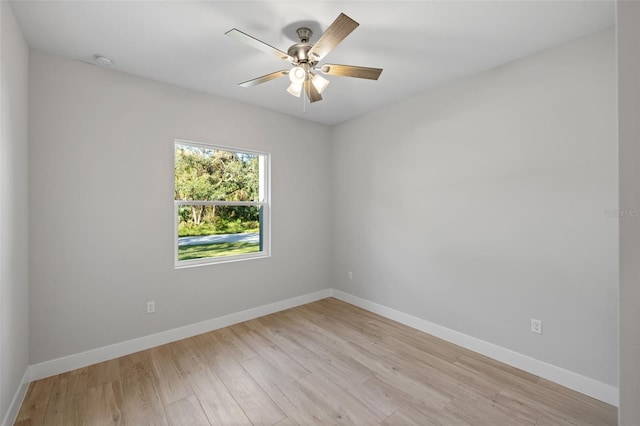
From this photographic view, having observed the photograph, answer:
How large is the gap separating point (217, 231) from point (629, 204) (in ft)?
10.8

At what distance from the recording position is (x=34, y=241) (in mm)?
2244

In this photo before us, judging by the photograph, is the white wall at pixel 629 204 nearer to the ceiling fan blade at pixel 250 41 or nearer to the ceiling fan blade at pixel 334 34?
the ceiling fan blade at pixel 334 34

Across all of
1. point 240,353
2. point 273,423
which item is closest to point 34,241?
point 240,353

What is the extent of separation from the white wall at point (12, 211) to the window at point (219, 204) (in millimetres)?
1125

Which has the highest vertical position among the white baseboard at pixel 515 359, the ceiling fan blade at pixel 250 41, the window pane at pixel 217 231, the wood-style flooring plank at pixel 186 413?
the ceiling fan blade at pixel 250 41

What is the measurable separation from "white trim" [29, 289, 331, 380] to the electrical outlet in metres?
2.63

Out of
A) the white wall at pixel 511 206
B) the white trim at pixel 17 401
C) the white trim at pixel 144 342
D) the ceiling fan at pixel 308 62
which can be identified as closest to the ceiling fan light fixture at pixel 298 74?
the ceiling fan at pixel 308 62

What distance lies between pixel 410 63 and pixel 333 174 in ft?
6.65

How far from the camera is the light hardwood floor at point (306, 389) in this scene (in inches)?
73.2

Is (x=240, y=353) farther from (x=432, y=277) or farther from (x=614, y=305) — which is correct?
(x=614, y=305)

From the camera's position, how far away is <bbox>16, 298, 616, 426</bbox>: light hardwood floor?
1.86m

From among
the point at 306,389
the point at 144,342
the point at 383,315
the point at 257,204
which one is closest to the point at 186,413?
the point at 306,389

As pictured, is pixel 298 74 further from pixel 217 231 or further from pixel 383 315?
pixel 383 315

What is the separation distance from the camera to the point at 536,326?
234 centimetres
